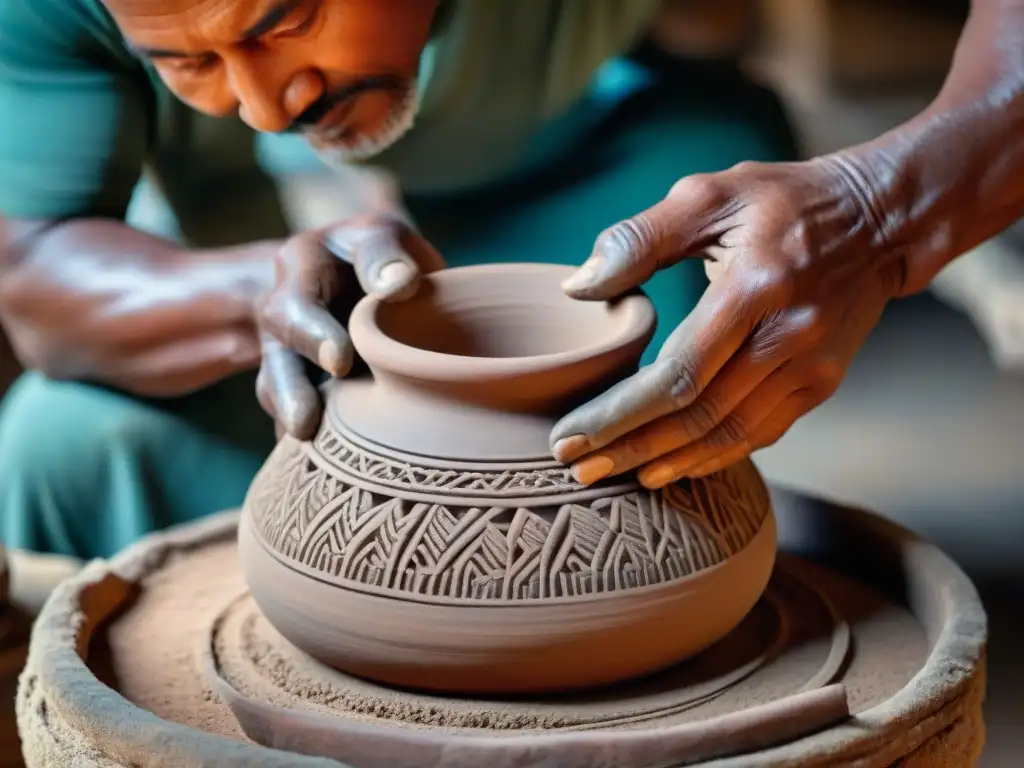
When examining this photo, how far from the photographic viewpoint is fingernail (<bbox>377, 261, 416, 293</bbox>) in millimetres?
1361

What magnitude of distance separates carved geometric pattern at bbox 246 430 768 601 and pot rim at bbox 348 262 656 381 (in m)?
0.10

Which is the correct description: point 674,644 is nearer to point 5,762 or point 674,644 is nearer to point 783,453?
point 5,762

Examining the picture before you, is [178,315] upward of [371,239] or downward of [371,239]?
downward

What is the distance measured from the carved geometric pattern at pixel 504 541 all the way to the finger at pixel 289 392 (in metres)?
0.09

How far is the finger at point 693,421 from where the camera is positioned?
3.95ft

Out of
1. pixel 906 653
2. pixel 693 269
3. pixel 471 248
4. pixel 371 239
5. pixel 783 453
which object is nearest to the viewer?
pixel 906 653

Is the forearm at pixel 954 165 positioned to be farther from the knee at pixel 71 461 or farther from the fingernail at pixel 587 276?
the knee at pixel 71 461

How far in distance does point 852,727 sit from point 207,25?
998mm

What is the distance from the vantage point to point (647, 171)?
234cm

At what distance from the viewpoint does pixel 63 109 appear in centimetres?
199

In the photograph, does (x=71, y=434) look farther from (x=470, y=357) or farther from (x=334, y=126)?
(x=470, y=357)

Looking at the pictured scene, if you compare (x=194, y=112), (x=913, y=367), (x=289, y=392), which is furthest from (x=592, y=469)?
(x=913, y=367)

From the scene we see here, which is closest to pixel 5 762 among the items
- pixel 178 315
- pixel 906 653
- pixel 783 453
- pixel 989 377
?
pixel 178 315

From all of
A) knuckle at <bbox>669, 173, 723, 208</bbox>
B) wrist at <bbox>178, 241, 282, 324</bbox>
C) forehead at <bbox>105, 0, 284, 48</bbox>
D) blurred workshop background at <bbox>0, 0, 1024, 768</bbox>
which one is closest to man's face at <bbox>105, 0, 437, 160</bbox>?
forehead at <bbox>105, 0, 284, 48</bbox>
